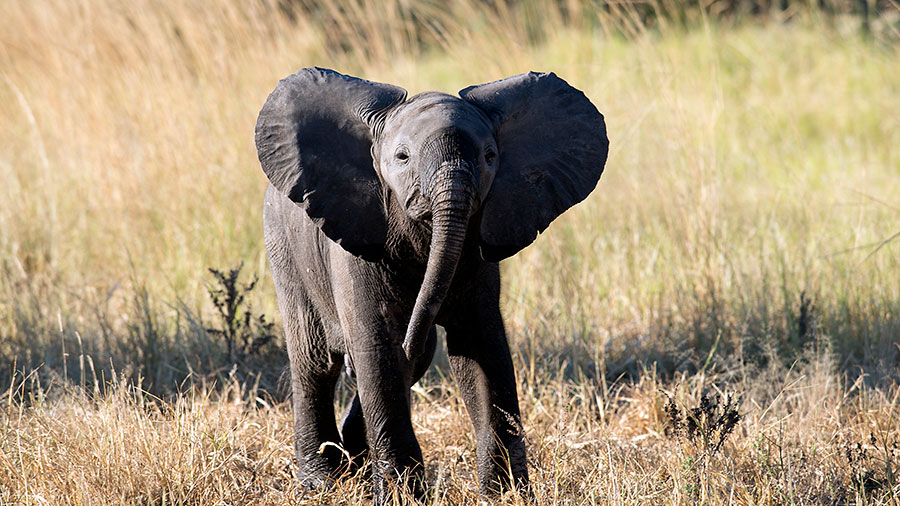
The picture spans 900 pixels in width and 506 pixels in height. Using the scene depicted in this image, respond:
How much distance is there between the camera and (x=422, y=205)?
9.04 feet

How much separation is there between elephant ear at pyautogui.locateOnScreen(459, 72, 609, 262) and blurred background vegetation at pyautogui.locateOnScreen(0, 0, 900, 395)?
1791mm

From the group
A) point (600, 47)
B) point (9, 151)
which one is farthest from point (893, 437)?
point (9, 151)

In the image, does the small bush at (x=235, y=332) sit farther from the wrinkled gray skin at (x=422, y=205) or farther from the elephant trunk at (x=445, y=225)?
the elephant trunk at (x=445, y=225)

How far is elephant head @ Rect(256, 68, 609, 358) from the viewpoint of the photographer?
2.85 meters

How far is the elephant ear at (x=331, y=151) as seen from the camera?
119 inches

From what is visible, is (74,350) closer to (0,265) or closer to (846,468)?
(0,265)

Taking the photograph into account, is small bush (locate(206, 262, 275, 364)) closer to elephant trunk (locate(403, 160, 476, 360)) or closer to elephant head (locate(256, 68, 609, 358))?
elephant head (locate(256, 68, 609, 358))

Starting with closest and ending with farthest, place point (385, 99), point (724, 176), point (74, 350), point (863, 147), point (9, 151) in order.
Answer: point (385, 99) → point (74, 350) → point (724, 176) → point (9, 151) → point (863, 147)

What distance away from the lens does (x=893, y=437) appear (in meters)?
4.05

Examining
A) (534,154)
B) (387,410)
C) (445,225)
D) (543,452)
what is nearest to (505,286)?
(543,452)

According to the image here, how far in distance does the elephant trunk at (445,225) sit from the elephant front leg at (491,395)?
535mm

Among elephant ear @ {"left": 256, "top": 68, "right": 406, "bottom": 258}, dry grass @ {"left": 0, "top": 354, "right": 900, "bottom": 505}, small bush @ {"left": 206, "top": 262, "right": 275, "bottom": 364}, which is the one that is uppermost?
elephant ear @ {"left": 256, "top": 68, "right": 406, "bottom": 258}

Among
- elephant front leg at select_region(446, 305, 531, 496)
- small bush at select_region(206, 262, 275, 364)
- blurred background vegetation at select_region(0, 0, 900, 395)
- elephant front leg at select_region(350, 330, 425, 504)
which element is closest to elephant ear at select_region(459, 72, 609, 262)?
elephant front leg at select_region(446, 305, 531, 496)

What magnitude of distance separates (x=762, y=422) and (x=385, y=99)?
224 centimetres
